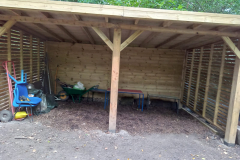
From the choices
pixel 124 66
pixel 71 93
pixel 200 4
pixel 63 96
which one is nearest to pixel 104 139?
pixel 71 93

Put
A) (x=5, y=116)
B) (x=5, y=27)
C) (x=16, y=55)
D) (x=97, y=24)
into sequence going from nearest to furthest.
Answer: (x=5, y=27)
(x=97, y=24)
(x=5, y=116)
(x=16, y=55)

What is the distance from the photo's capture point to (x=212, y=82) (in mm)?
4512

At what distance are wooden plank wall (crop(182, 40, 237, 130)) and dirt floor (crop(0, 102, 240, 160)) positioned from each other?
543 millimetres

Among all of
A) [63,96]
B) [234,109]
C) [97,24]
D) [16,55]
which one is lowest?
[63,96]

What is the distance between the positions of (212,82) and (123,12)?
11.1ft

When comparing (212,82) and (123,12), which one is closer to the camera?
(123,12)

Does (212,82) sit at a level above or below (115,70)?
below

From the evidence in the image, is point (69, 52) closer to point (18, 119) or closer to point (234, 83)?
point (18, 119)

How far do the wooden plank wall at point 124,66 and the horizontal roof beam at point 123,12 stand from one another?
365 centimetres

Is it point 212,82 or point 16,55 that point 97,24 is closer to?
point 16,55

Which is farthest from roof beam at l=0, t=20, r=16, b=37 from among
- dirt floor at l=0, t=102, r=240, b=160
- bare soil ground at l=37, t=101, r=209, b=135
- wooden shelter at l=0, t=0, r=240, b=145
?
bare soil ground at l=37, t=101, r=209, b=135

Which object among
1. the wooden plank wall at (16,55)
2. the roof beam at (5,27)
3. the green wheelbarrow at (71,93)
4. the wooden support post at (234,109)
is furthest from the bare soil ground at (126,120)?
the roof beam at (5,27)

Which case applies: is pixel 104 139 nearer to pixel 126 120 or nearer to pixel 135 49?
pixel 126 120

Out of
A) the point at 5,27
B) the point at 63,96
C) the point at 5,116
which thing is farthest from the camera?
the point at 63,96
